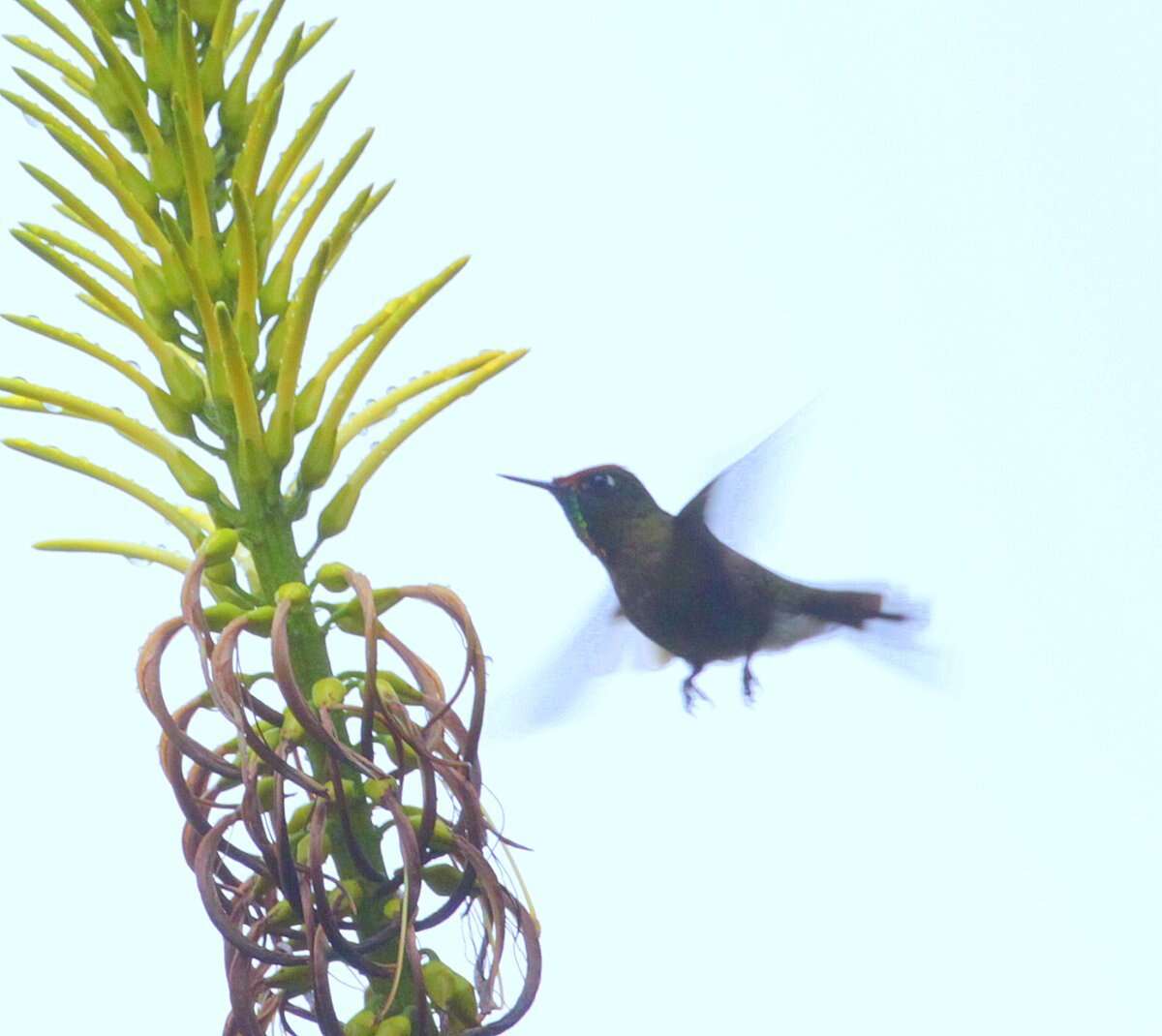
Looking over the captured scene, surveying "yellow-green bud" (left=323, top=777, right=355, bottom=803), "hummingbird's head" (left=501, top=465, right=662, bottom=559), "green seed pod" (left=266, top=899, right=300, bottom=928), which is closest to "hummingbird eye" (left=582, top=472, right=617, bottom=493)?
"hummingbird's head" (left=501, top=465, right=662, bottom=559)

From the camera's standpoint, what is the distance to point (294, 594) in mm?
4816

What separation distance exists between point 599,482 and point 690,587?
64 cm

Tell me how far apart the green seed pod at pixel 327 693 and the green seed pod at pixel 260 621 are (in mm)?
186

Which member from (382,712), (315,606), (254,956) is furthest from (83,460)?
(254,956)

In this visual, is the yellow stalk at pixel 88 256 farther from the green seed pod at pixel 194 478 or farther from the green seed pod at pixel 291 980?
the green seed pod at pixel 291 980

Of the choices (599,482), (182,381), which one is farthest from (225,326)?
(599,482)

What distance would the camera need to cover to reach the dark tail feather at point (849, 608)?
8.28 metres

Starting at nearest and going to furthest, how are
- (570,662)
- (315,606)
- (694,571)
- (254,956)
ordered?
(254,956) < (315,606) < (570,662) < (694,571)

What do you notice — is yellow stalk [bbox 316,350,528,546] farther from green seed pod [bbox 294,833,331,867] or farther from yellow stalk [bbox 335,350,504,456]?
green seed pod [bbox 294,833,331,867]

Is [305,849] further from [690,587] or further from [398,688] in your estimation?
[690,587]

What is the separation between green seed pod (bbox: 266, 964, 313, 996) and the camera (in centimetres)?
458

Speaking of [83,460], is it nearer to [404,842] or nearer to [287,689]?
[287,689]

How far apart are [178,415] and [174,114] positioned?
0.80m

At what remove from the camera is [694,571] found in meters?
8.26
